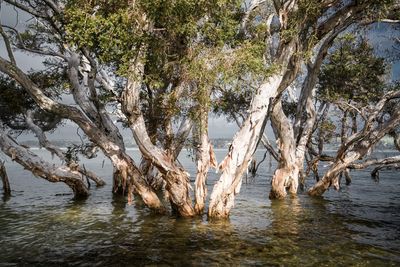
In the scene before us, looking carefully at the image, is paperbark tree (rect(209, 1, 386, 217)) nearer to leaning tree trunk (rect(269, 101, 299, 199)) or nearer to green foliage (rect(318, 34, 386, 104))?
leaning tree trunk (rect(269, 101, 299, 199))

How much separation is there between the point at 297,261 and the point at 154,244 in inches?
169

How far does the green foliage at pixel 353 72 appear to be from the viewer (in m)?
26.8

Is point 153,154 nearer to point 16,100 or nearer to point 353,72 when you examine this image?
point 16,100

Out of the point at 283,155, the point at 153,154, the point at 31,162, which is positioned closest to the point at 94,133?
the point at 153,154

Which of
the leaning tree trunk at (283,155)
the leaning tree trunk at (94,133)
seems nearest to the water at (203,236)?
the leaning tree trunk at (94,133)

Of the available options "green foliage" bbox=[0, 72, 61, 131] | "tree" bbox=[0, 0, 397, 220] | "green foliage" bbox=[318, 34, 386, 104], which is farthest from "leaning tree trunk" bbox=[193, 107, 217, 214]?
"green foliage" bbox=[318, 34, 386, 104]

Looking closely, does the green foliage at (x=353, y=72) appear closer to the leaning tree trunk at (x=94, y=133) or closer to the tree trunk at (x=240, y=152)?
the tree trunk at (x=240, y=152)

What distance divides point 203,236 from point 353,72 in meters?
21.1

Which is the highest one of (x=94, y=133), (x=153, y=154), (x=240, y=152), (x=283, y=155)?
(x=94, y=133)

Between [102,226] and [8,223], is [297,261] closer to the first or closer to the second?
[102,226]

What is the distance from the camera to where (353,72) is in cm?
2662

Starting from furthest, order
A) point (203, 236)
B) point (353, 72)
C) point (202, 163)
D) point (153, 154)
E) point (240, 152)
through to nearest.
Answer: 1. point (353, 72)
2. point (202, 163)
3. point (240, 152)
4. point (153, 154)
5. point (203, 236)

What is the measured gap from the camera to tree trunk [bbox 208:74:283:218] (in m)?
13.4

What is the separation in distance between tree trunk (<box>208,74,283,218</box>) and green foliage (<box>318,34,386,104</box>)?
14189mm
